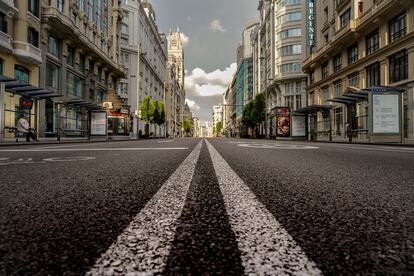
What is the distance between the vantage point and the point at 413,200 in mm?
1602

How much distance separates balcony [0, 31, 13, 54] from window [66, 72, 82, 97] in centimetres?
805

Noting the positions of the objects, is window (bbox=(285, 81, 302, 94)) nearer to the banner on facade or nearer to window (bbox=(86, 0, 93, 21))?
window (bbox=(86, 0, 93, 21))

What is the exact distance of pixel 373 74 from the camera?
2238 cm

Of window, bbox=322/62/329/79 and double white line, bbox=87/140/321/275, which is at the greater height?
window, bbox=322/62/329/79

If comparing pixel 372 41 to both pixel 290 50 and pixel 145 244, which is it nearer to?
pixel 290 50

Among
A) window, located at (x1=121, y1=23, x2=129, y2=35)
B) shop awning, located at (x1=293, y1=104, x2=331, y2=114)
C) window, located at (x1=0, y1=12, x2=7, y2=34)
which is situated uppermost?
window, located at (x1=121, y1=23, x2=129, y2=35)

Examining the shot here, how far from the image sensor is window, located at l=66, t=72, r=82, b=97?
26.3m

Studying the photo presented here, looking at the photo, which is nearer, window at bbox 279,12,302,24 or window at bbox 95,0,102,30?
window at bbox 95,0,102,30

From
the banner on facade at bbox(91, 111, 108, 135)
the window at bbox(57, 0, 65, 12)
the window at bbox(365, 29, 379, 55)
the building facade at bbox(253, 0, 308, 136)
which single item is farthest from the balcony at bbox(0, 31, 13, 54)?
the building facade at bbox(253, 0, 308, 136)

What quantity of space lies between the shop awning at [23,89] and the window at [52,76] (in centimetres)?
715

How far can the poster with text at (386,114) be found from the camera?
47.0ft

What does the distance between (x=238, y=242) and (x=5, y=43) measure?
21.8 meters

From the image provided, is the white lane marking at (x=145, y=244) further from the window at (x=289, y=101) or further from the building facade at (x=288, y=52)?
the window at (x=289, y=101)

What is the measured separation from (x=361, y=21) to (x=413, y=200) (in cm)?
2695
